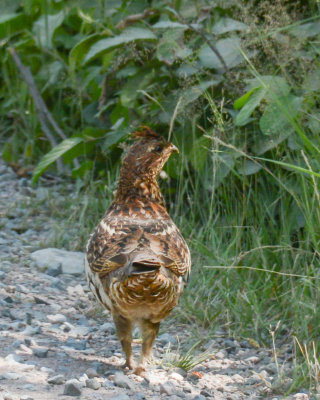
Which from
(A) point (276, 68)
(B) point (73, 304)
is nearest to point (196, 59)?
(A) point (276, 68)

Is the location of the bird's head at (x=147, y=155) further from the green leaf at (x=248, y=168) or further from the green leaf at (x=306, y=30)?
the green leaf at (x=306, y=30)

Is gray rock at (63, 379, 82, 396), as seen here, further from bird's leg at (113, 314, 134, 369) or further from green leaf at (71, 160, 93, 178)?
green leaf at (71, 160, 93, 178)

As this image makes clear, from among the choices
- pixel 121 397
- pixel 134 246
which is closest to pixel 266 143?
pixel 134 246

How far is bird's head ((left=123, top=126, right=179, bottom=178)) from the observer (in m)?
4.46

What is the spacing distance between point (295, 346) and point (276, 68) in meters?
1.91

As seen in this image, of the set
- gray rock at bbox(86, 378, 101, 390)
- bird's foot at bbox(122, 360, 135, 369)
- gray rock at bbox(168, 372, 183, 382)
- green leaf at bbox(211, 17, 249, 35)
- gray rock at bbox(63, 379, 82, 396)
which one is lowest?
bird's foot at bbox(122, 360, 135, 369)

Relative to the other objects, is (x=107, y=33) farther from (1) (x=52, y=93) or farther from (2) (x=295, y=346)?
(2) (x=295, y=346)

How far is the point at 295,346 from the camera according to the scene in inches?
155

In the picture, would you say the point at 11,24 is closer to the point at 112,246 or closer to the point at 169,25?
the point at 169,25

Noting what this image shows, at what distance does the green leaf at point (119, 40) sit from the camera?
206 inches

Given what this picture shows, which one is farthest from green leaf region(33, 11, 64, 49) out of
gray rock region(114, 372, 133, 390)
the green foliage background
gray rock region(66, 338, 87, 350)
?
gray rock region(114, 372, 133, 390)

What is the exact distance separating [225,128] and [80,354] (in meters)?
1.77

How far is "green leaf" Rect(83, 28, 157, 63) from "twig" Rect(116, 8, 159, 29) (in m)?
0.12

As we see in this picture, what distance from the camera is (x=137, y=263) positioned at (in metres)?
3.47
